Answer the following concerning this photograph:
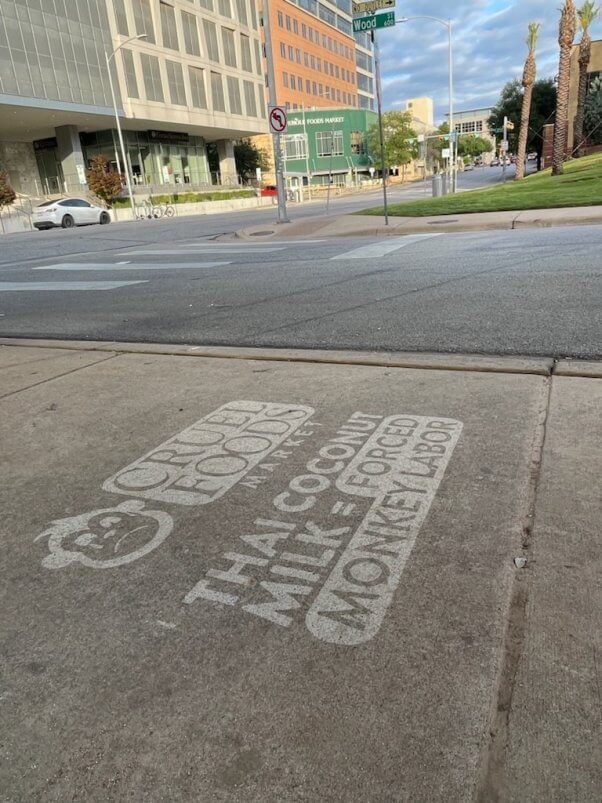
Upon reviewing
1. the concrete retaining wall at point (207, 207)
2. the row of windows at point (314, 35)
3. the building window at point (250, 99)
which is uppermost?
the row of windows at point (314, 35)

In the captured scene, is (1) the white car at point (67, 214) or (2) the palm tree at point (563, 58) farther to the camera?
(2) the palm tree at point (563, 58)

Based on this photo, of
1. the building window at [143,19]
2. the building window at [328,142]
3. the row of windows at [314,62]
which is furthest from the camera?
the building window at [328,142]

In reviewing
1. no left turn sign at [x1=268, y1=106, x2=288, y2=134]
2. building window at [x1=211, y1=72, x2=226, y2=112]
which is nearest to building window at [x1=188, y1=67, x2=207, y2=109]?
building window at [x1=211, y1=72, x2=226, y2=112]

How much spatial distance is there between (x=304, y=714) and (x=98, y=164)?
167 ft

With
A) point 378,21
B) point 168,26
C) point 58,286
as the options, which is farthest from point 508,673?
point 168,26

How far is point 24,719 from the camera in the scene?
62.4 inches

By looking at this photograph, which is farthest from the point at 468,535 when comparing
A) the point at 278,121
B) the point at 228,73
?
the point at 228,73

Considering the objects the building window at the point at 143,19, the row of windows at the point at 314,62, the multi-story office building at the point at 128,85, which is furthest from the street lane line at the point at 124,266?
the row of windows at the point at 314,62

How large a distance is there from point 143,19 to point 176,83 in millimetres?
5520

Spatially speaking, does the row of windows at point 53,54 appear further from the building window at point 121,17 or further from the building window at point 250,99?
the building window at point 250,99

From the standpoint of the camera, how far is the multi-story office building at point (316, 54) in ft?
278

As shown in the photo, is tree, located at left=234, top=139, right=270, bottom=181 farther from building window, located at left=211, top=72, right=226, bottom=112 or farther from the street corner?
the street corner

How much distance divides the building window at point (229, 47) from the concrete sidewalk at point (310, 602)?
7028 centimetres

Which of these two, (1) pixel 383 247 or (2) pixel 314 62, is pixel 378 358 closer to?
(1) pixel 383 247
